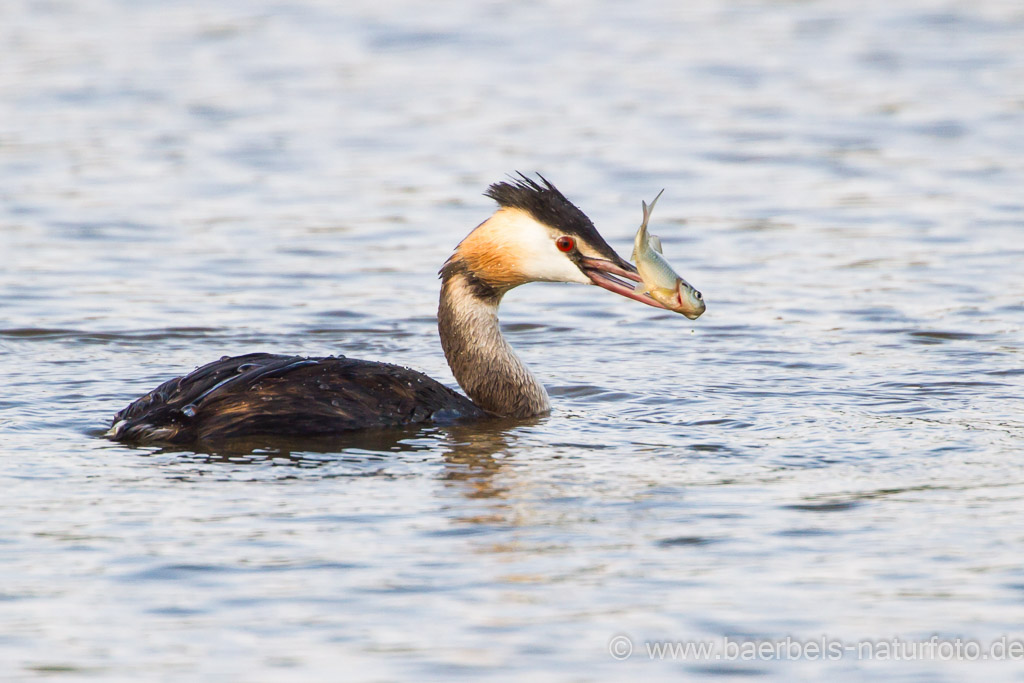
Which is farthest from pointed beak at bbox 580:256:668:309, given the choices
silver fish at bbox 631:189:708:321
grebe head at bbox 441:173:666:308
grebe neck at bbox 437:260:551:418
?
grebe neck at bbox 437:260:551:418

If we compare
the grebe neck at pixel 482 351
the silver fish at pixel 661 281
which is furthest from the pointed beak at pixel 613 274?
the grebe neck at pixel 482 351

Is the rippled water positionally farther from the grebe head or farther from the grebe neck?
the grebe head

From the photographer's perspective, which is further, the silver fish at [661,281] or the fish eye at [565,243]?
the fish eye at [565,243]

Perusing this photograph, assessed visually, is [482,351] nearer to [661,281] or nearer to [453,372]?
[453,372]

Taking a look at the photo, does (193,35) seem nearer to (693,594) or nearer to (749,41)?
(749,41)

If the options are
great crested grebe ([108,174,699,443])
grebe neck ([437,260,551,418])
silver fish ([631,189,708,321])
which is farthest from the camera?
grebe neck ([437,260,551,418])

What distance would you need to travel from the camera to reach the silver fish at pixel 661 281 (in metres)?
8.97

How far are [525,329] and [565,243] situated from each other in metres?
2.76

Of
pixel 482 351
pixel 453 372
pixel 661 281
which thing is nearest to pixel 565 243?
pixel 661 281

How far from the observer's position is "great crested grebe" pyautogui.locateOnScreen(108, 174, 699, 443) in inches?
341

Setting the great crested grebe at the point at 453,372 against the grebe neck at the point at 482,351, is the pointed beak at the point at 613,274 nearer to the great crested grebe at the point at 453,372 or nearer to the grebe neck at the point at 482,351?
the great crested grebe at the point at 453,372

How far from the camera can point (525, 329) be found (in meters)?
12.1

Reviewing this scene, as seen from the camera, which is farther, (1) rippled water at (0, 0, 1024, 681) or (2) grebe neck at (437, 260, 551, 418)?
(2) grebe neck at (437, 260, 551, 418)

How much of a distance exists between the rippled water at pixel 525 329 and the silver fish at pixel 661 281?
27.7 inches
